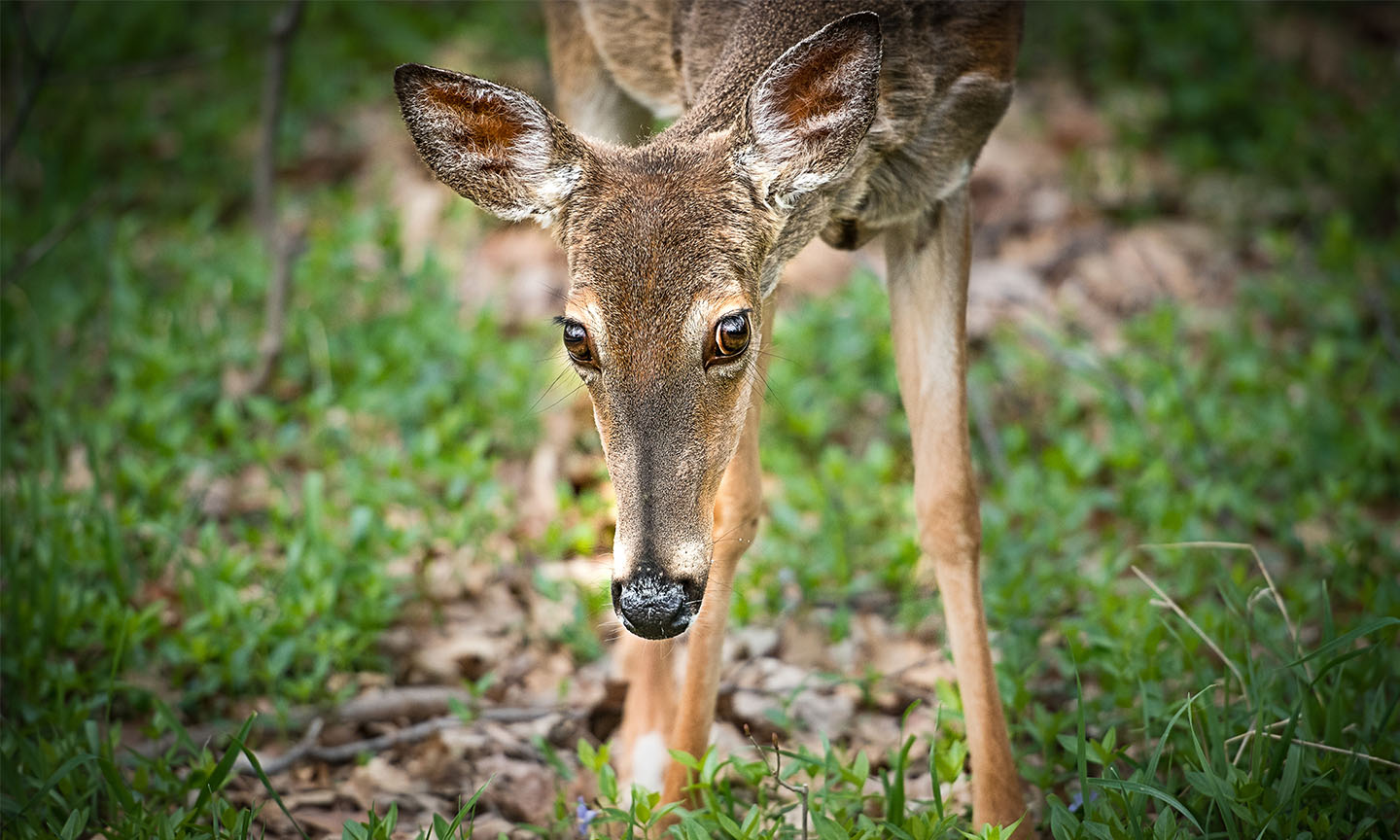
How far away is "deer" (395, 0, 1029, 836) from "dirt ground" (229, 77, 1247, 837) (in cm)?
26

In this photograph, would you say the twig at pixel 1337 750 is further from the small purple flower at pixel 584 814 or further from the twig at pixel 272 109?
the twig at pixel 272 109

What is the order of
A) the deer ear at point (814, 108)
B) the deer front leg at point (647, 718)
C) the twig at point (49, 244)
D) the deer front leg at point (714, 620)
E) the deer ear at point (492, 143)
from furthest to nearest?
the twig at point (49, 244) < the deer front leg at point (647, 718) < the deer front leg at point (714, 620) < the deer ear at point (492, 143) < the deer ear at point (814, 108)

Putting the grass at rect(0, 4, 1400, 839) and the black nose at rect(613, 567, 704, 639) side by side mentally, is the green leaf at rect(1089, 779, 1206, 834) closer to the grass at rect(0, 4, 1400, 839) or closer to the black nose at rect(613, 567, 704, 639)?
the grass at rect(0, 4, 1400, 839)

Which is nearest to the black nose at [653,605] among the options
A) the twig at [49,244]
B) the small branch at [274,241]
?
the twig at [49,244]

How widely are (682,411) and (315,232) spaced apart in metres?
4.21

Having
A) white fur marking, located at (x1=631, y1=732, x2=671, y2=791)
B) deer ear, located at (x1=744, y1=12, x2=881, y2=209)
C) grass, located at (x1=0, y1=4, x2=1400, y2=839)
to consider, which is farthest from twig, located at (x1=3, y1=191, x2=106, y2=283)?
deer ear, located at (x1=744, y1=12, x2=881, y2=209)

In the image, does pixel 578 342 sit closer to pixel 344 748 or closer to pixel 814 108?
pixel 814 108

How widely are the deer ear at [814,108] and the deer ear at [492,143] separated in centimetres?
42

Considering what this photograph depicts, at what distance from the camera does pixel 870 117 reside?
2.76 m

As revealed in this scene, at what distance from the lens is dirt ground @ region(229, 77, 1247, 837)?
338 centimetres

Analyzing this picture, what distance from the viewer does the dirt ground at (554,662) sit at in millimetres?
3381

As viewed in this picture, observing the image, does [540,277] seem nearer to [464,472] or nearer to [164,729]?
[464,472]

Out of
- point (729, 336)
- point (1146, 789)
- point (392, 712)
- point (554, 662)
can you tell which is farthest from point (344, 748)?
point (1146, 789)

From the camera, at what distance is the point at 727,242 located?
2.71 metres
